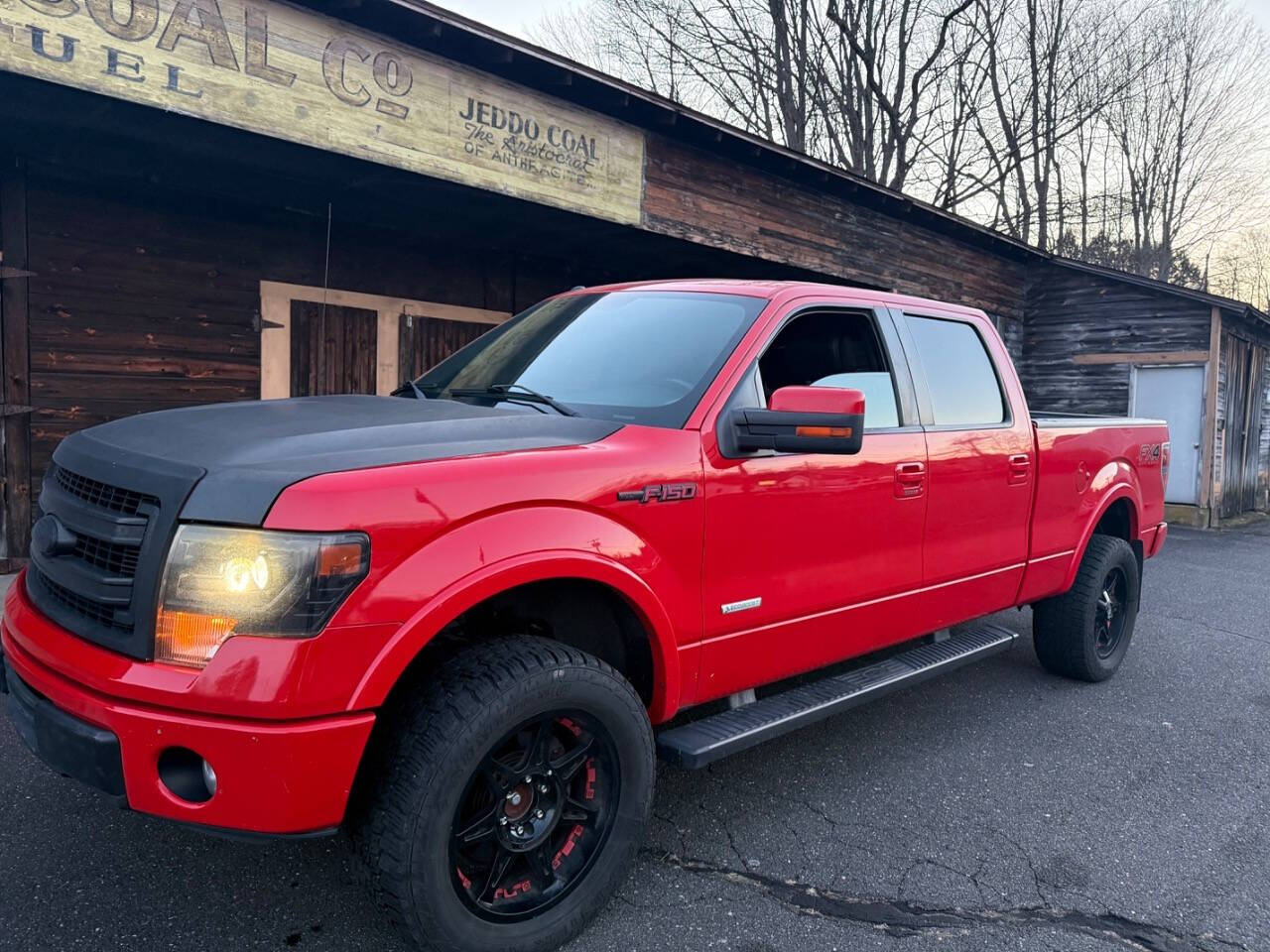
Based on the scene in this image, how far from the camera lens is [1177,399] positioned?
1421 centimetres

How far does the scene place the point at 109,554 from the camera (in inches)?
83.8

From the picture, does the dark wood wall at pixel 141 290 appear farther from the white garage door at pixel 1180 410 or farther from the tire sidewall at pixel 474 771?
the white garage door at pixel 1180 410

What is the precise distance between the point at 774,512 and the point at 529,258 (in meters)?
7.32

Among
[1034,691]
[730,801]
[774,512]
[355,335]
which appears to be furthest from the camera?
[355,335]

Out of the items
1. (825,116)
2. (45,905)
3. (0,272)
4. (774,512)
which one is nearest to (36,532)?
(45,905)

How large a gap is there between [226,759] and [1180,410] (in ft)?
51.9

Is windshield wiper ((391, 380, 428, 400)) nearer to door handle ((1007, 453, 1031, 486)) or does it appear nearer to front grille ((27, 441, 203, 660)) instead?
front grille ((27, 441, 203, 660))

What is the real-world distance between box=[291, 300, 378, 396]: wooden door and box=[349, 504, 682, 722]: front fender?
6.07 m

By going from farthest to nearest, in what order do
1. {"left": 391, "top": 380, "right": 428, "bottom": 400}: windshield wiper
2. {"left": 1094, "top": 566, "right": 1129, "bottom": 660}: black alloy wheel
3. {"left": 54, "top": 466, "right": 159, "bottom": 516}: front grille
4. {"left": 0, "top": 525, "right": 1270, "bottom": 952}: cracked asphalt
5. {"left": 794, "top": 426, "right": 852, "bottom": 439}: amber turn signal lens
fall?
{"left": 1094, "top": 566, "right": 1129, "bottom": 660}: black alloy wheel, {"left": 391, "top": 380, "right": 428, "bottom": 400}: windshield wiper, {"left": 794, "top": 426, "right": 852, "bottom": 439}: amber turn signal lens, {"left": 0, "top": 525, "right": 1270, "bottom": 952}: cracked asphalt, {"left": 54, "top": 466, "right": 159, "bottom": 516}: front grille

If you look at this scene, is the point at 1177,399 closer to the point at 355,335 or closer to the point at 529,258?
the point at 529,258

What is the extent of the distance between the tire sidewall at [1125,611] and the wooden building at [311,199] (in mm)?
4839

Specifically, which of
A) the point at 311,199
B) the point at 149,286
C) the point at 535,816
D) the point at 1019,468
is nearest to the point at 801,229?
the point at 311,199

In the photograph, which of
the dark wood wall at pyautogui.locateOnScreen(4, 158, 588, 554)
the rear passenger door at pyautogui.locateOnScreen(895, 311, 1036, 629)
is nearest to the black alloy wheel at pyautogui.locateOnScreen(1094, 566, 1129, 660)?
the rear passenger door at pyautogui.locateOnScreen(895, 311, 1036, 629)

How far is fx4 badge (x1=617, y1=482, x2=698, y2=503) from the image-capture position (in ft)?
8.25
